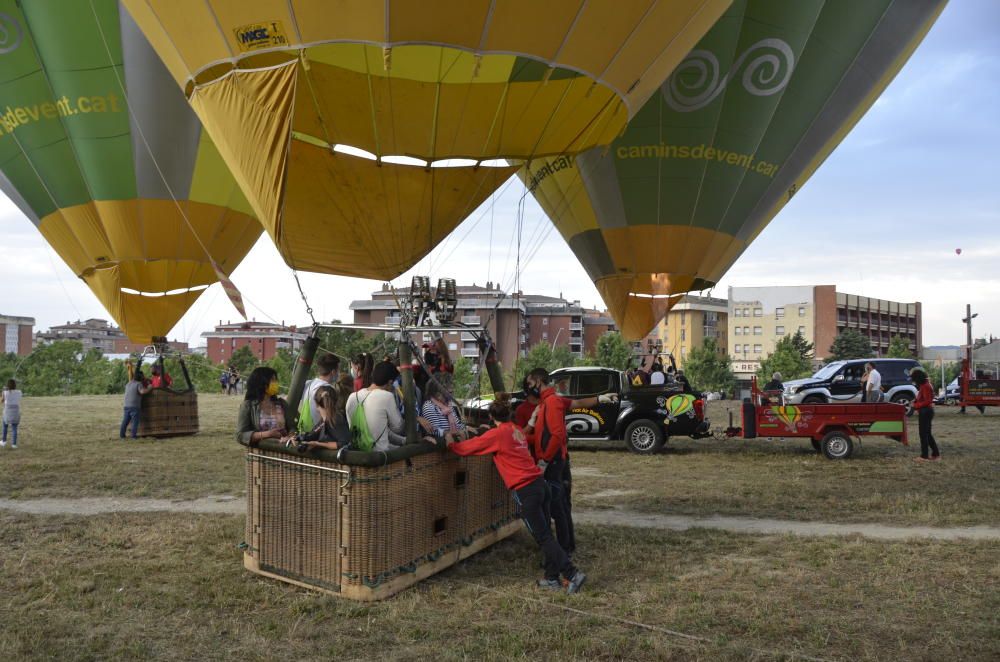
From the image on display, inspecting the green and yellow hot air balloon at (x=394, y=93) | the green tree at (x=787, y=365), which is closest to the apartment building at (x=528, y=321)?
the green tree at (x=787, y=365)

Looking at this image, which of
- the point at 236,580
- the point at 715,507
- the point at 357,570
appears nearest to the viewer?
the point at 357,570

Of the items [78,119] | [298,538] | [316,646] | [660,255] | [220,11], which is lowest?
[316,646]

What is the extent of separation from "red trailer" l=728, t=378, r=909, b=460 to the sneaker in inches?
339

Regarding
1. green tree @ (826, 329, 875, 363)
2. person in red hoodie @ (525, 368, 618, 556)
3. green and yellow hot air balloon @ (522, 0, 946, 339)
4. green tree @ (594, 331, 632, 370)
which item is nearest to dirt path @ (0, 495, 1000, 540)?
person in red hoodie @ (525, 368, 618, 556)

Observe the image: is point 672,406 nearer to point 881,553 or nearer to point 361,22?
point 881,553

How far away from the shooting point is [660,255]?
52.7 feet

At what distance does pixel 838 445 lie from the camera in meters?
13.6

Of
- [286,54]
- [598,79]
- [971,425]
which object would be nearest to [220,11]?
[286,54]

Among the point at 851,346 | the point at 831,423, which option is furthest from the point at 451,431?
the point at 851,346

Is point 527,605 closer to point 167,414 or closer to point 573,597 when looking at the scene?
point 573,597

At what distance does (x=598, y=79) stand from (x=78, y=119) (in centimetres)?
1126

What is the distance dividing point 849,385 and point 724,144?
31.8 ft

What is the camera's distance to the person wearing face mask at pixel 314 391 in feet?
21.3

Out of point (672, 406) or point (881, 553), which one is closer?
point (881, 553)
